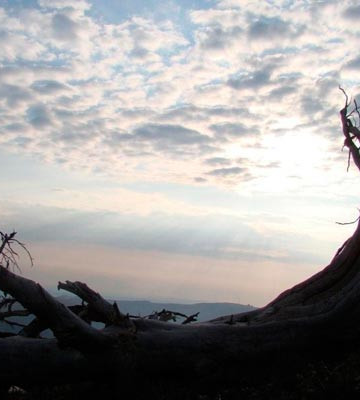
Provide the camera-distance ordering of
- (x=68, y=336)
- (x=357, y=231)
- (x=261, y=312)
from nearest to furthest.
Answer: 1. (x=68, y=336)
2. (x=261, y=312)
3. (x=357, y=231)

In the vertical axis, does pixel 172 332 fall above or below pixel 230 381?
above

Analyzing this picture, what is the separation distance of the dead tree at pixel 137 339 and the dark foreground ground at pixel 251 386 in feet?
0.67

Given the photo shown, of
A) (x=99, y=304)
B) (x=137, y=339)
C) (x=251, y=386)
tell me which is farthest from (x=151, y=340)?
(x=251, y=386)

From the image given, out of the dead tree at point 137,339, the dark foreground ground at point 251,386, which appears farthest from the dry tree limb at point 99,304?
the dark foreground ground at point 251,386

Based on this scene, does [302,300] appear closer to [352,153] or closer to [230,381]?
[230,381]

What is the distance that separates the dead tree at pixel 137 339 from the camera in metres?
8.77

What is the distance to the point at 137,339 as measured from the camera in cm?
931

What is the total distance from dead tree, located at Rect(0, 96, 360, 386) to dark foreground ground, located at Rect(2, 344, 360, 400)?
20 centimetres

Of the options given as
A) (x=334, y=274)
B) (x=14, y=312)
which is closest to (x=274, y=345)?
(x=334, y=274)

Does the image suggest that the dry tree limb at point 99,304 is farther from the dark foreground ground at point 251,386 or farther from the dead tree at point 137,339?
the dark foreground ground at point 251,386

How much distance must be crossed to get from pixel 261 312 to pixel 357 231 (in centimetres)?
351

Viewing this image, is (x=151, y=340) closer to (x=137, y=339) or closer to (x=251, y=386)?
(x=137, y=339)

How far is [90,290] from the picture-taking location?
9703mm

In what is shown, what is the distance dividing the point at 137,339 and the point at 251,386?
2473 mm
